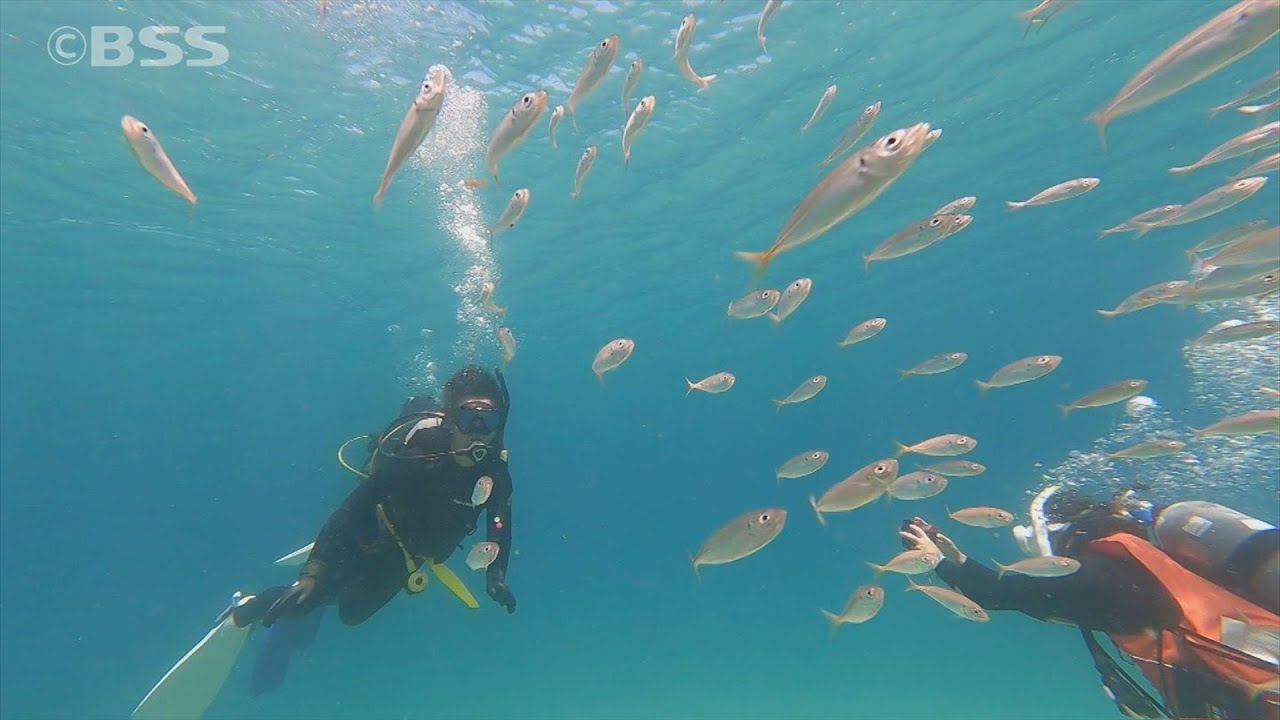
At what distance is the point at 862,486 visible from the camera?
196 inches

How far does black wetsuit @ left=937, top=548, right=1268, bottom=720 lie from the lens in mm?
3721

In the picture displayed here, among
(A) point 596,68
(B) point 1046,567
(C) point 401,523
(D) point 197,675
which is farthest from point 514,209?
(D) point 197,675

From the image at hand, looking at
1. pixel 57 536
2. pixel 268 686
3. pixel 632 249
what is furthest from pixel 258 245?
pixel 57 536

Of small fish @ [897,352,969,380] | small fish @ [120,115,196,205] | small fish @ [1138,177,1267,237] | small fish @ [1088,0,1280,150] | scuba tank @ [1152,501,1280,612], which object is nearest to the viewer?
small fish @ [1088,0,1280,150]

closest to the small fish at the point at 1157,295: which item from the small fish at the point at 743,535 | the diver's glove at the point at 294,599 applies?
the small fish at the point at 743,535

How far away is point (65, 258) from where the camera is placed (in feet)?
79.7

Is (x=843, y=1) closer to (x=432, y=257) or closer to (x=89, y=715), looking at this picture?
(x=432, y=257)

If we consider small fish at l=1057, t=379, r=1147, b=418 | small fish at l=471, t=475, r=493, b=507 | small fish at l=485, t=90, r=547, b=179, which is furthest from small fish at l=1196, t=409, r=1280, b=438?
small fish at l=471, t=475, r=493, b=507

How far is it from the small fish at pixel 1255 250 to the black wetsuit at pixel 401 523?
707 cm

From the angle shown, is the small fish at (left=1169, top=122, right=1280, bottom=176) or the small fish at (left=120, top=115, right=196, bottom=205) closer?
the small fish at (left=120, top=115, right=196, bottom=205)

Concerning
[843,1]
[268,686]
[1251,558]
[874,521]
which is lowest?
[874,521]

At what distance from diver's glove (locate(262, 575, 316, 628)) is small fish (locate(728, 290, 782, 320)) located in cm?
586

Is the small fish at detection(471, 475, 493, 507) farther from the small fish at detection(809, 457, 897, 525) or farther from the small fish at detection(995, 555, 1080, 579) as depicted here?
the small fish at detection(995, 555, 1080, 579)

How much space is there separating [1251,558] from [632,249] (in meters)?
24.3
